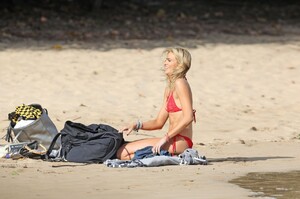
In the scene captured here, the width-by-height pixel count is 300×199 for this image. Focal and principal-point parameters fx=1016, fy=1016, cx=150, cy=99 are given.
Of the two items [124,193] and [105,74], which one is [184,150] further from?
[105,74]

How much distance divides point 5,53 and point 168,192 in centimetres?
806

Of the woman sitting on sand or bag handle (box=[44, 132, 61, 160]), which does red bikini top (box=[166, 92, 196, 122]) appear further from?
bag handle (box=[44, 132, 61, 160])

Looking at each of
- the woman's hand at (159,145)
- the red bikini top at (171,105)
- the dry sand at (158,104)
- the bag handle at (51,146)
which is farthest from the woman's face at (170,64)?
the bag handle at (51,146)

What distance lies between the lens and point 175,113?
9180mm

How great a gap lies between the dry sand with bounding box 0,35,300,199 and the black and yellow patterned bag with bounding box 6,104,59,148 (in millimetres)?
304

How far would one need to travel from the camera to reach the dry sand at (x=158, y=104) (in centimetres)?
815

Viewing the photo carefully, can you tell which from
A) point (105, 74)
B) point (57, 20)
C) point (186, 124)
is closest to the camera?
point (186, 124)

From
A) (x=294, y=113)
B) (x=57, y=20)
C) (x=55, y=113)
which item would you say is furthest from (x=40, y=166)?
(x=57, y=20)

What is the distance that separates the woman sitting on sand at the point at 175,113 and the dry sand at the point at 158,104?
26 centimetres

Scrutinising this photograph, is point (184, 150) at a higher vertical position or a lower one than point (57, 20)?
lower

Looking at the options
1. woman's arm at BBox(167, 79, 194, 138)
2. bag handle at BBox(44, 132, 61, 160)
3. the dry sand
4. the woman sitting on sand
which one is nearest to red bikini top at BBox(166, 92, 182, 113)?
the woman sitting on sand

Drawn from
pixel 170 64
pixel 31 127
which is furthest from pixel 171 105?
pixel 31 127

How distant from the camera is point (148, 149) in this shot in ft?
29.7

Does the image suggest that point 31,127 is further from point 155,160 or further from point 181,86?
point 181,86
